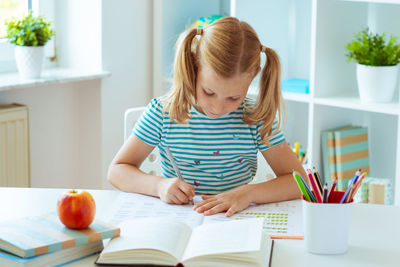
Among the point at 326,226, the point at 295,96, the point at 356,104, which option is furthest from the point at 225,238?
the point at 295,96

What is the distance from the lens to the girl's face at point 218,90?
1401 millimetres

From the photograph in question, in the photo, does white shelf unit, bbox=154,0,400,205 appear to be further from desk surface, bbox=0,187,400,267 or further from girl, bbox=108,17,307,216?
desk surface, bbox=0,187,400,267

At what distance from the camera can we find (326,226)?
3.59ft

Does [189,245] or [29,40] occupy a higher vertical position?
[29,40]

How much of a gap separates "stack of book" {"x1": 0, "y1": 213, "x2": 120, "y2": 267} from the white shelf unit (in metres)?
1.35

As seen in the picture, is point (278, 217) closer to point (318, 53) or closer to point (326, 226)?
point (326, 226)

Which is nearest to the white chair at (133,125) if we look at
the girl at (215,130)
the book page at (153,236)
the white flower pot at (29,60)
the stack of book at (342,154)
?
the girl at (215,130)

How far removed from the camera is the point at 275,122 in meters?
1.60

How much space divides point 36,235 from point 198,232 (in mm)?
290

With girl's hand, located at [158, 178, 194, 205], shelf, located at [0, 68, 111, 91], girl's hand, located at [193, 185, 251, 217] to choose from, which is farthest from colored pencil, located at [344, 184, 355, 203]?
shelf, located at [0, 68, 111, 91]

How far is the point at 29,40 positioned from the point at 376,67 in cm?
128

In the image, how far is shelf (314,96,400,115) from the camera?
2.15 metres

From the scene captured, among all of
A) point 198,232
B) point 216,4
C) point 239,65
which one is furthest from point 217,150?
point 216,4

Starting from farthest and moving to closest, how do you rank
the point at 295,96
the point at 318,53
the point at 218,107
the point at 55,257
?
the point at 295,96, the point at 318,53, the point at 218,107, the point at 55,257
